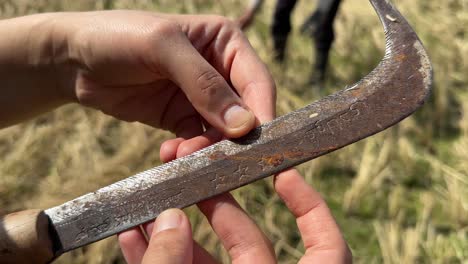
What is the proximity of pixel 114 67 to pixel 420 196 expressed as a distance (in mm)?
1747

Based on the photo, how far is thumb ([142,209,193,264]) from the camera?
45.0 inches

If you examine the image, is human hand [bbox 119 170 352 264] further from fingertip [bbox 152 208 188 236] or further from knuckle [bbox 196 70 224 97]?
knuckle [bbox 196 70 224 97]

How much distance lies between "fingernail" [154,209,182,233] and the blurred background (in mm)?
881

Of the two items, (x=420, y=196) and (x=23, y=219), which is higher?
(x=23, y=219)

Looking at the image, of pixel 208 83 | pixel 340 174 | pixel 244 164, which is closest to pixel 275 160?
pixel 244 164

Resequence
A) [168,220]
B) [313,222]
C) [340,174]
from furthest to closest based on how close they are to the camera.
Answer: [340,174], [313,222], [168,220]

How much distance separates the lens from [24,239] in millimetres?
1337

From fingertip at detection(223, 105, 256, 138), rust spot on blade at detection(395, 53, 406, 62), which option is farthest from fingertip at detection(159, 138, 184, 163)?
rust spot on blade at detection(395, 53, 406, 62)

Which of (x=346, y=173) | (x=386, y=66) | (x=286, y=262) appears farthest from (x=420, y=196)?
(x=386, y=66)

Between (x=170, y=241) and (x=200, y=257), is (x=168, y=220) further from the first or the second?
(x=200, y=257)

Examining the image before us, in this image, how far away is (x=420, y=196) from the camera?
2.50m

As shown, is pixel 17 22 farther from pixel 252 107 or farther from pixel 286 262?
pixel 286 262

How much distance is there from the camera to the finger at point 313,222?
1.34 meters

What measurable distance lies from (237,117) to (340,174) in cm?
134
